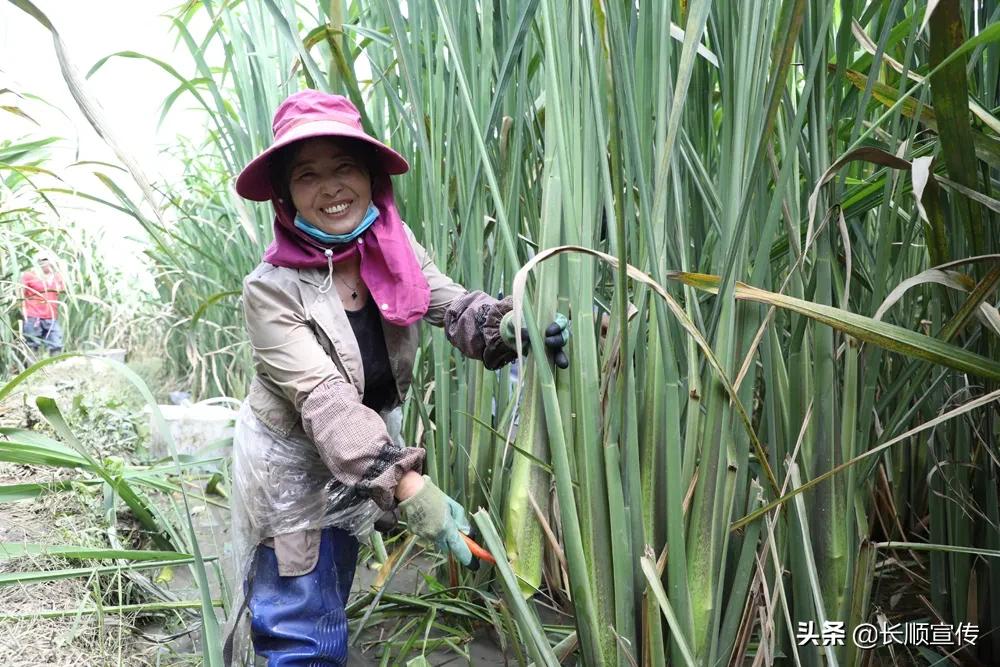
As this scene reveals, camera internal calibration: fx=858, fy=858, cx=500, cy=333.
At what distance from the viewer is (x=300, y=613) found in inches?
55.9

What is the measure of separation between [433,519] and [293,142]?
641 millimetres

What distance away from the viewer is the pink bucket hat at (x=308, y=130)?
51.4 inches

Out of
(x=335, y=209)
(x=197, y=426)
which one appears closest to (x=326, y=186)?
(x=335, y=209)

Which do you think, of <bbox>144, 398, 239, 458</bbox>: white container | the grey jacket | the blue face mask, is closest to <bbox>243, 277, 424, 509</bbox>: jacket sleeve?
the grey jacket

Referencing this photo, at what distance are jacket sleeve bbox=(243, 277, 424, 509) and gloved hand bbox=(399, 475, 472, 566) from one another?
36 millimetres

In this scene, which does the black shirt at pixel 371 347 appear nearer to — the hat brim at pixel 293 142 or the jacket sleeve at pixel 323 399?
the jacket sleeve at pixel 323 399

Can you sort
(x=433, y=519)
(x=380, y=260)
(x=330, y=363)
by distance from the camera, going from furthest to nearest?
(x=380, y=260), (x=330, y=363), (x=433, y=519)

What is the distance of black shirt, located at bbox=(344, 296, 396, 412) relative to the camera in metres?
1.45

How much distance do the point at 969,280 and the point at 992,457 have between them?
0.26 meters

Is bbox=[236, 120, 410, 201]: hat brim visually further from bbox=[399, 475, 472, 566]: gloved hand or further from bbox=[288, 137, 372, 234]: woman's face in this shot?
bbox=[399, 475, 472, 566]: gloved hand

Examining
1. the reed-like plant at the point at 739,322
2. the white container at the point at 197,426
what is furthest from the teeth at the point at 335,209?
the white container at the point at 197,426

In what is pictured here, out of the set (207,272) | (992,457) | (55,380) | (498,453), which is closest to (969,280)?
(992,457)

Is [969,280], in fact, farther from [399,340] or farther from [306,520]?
[306,520]

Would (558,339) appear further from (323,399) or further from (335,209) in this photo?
(335,209)
